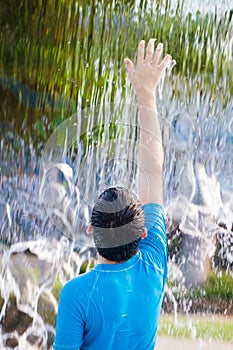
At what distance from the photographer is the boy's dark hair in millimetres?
1269

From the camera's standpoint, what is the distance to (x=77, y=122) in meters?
3.95

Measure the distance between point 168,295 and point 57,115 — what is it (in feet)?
4.67

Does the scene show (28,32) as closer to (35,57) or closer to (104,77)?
(35,57)

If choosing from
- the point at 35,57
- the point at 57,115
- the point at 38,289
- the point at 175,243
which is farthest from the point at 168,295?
the point at 35,57

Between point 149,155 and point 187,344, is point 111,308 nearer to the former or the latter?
point 149,155

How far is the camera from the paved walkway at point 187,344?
4148mm

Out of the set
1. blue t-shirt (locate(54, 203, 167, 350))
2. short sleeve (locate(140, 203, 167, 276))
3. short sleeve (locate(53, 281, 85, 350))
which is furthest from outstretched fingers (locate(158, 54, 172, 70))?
short sleeve (locate(53, 281, 85, 350))

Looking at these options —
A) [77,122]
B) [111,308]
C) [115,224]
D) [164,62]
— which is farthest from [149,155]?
[77,122]

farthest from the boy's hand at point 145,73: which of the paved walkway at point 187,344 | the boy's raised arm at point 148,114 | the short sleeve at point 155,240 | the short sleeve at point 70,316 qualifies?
the paved walkway at point 187,344

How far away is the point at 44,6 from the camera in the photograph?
3.81m

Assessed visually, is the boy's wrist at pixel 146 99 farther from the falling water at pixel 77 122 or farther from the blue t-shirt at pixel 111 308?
the falling water at pixel 77 122

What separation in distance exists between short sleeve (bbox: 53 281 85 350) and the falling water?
2399 mm

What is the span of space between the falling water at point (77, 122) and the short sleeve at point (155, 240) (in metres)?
2.19

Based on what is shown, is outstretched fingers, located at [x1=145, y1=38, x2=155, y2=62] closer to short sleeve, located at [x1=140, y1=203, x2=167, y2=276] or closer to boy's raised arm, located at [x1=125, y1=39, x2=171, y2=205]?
boy's raised arm, located at [x1=125, y1=39, x2=171, y2=205]
